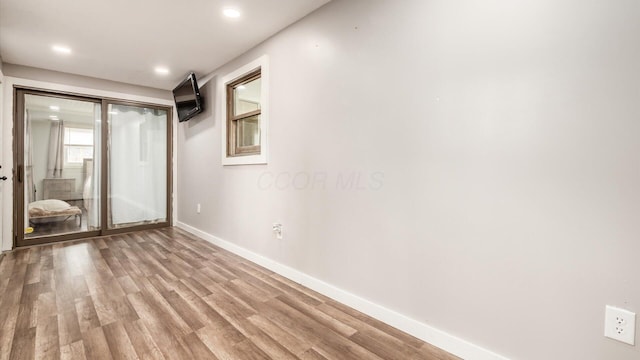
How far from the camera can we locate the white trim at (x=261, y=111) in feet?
9.33

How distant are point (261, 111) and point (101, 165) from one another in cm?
301

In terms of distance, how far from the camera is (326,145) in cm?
227

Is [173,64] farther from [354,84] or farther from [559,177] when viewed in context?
[559,177]

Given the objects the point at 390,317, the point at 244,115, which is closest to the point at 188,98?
the point at 244,115

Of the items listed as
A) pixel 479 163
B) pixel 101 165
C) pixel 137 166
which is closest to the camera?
pixel 479 163

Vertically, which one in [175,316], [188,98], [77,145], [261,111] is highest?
[188,98]

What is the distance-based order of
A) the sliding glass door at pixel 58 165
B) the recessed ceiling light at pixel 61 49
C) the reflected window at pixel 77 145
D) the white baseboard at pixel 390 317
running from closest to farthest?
the white baseboard at pixel 390 317
the recessed ceiling light at pixel 61 49
the sliding glass door at pixel 58 165
the reflected window at pixel 77 145

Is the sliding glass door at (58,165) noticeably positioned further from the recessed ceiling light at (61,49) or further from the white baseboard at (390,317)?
the white baseboard at (390,317)

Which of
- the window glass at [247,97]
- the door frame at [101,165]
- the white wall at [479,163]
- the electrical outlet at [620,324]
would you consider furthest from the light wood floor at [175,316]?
the window glass at [247,97]

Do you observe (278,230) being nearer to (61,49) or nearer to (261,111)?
(261,111)

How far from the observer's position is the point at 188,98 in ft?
13.2

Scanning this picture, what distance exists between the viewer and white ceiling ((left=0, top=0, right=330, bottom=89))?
7.50ft

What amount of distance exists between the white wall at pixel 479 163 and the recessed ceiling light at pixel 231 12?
1.87 ft

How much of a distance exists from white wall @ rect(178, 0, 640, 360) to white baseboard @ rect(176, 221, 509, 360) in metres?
0.04
